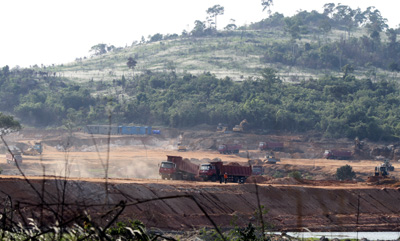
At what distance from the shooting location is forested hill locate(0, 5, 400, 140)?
110562 millimetres

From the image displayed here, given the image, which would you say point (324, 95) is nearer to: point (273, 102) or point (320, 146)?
point (273, 102)

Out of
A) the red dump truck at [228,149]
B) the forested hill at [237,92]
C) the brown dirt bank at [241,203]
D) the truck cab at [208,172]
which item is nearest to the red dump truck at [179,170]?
the truck cab at [208,172]

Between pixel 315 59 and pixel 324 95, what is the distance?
41.9 meters

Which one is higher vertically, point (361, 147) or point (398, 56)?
point (398, 56)

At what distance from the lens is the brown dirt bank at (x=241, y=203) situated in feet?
120

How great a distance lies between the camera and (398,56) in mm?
180625

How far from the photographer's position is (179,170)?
52.3m

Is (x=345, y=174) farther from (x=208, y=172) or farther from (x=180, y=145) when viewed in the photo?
(x=180, y=145)

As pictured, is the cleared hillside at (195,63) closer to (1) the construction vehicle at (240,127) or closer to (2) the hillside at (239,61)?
(2) the hillside at (239,61)

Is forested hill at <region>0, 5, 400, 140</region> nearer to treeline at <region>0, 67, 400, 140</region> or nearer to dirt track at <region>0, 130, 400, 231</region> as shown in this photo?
treeline at <region>0, 67, 400, 140</region>

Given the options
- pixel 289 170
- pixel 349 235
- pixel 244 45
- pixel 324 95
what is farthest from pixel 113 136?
pixel 244 45

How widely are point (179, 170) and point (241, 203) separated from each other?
10553mm

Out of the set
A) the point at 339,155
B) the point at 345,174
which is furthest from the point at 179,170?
the point at 339,155

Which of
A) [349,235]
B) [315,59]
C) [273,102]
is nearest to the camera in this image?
[349,235]
